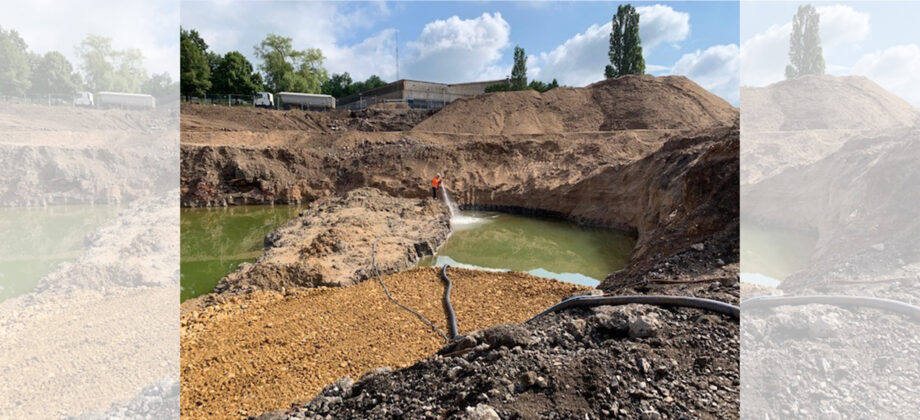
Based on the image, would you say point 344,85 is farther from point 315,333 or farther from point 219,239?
point 315,333

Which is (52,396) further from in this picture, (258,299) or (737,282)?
(737,282)

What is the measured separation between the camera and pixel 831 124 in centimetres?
2031

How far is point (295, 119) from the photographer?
31672 mm

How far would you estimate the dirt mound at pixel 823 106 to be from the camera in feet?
65.4

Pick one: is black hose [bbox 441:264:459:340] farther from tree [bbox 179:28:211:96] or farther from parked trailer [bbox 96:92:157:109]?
tree [bbox 179:28:211:96]

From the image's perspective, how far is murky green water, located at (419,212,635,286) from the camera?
10.5m

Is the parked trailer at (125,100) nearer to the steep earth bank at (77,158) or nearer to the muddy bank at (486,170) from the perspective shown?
the steep earth bank at (77,158)

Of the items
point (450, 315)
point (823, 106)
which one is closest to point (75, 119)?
point (450, 315)

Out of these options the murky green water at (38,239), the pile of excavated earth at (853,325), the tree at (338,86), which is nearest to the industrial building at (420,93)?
the tree at (338,86)

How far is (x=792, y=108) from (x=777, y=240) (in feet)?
57.2

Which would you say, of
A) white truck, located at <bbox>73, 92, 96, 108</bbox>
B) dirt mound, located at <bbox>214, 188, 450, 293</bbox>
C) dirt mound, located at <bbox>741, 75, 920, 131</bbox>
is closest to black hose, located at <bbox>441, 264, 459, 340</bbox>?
dirt mound, located at <bbox>214, 188, 450, 293</bbox>

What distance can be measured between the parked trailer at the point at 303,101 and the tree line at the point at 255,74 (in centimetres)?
555

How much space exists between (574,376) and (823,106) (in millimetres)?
28018

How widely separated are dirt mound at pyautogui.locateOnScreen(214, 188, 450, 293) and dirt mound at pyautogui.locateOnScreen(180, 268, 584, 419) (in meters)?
0.65
